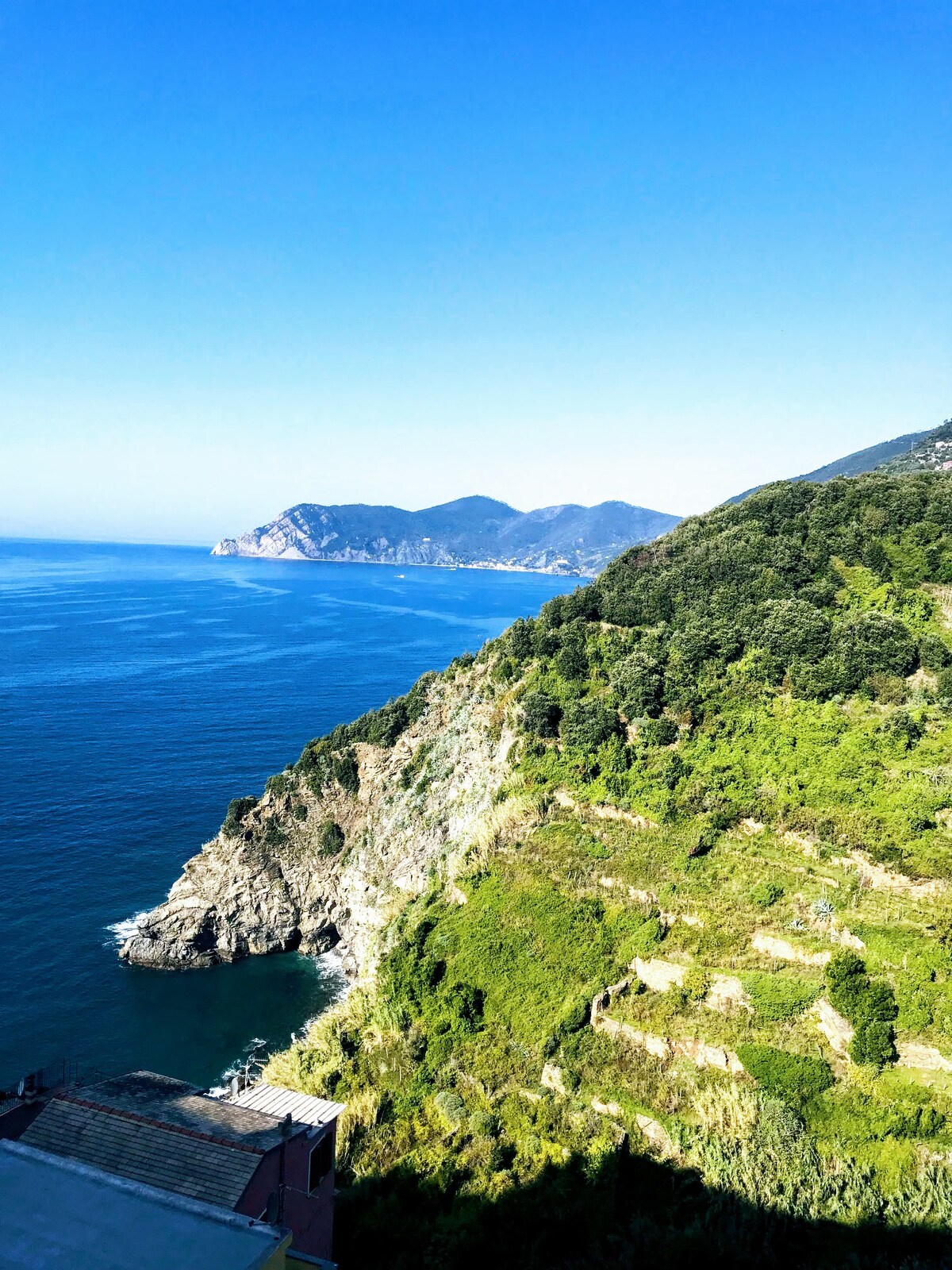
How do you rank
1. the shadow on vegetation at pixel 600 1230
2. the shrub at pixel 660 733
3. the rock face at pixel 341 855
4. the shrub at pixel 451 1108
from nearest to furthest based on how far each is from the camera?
the shadow on vegetation at pixel 600 1230
the shrub at pixel 451 1108
the shrub at pixel 660 733
the rock face at pixel 341 855

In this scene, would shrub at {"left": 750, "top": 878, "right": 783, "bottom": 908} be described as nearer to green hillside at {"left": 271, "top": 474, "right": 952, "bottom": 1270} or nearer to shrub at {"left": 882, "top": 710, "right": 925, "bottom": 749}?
green hillside at {"left": 271, "top": 474, "right": 952, "bottom": 1270}

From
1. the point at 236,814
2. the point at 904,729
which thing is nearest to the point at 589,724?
the point at 904,729

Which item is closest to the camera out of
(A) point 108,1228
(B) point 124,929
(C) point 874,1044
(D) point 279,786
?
(A) point 108,1228

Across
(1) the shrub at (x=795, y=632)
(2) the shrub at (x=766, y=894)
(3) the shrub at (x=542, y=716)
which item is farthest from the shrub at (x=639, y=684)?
(2) the shrub at (x=766, y=894)

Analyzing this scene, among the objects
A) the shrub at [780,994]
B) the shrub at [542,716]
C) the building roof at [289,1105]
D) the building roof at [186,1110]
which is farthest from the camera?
the shrub at [542,716]

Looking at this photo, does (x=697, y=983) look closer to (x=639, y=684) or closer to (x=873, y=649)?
(x=639, y=684)

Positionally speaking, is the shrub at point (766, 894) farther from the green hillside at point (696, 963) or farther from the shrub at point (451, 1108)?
the shrub at point (451, 1108)
